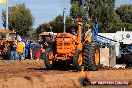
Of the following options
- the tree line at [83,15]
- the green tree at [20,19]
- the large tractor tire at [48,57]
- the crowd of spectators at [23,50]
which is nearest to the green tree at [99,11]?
the tree line at [83,15]

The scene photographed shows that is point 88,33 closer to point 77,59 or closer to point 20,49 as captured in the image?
point 77,59

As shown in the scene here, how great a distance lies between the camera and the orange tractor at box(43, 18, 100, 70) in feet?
63.9

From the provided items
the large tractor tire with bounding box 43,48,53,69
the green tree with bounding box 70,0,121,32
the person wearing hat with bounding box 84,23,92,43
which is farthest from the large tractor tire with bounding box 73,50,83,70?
the green tree with bounding box 70,0,121,32

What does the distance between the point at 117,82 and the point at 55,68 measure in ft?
41.9

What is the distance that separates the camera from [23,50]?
102 feet

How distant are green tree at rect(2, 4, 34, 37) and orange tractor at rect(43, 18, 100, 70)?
4968 cm

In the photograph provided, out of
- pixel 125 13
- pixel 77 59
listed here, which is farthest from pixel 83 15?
pixel 77 59

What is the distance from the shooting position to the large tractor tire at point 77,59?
19.1m

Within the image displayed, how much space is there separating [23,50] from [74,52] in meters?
11.9

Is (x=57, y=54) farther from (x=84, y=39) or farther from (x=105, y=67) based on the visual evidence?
(x=105, y=67)

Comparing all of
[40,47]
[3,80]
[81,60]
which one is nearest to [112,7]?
[40,47]

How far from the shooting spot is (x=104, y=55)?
77.9 feet

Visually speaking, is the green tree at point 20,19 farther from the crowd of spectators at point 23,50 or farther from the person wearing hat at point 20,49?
the person wearing hat at point 20,49

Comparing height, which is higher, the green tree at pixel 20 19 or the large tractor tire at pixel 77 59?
the green tree at pixel 20 19
